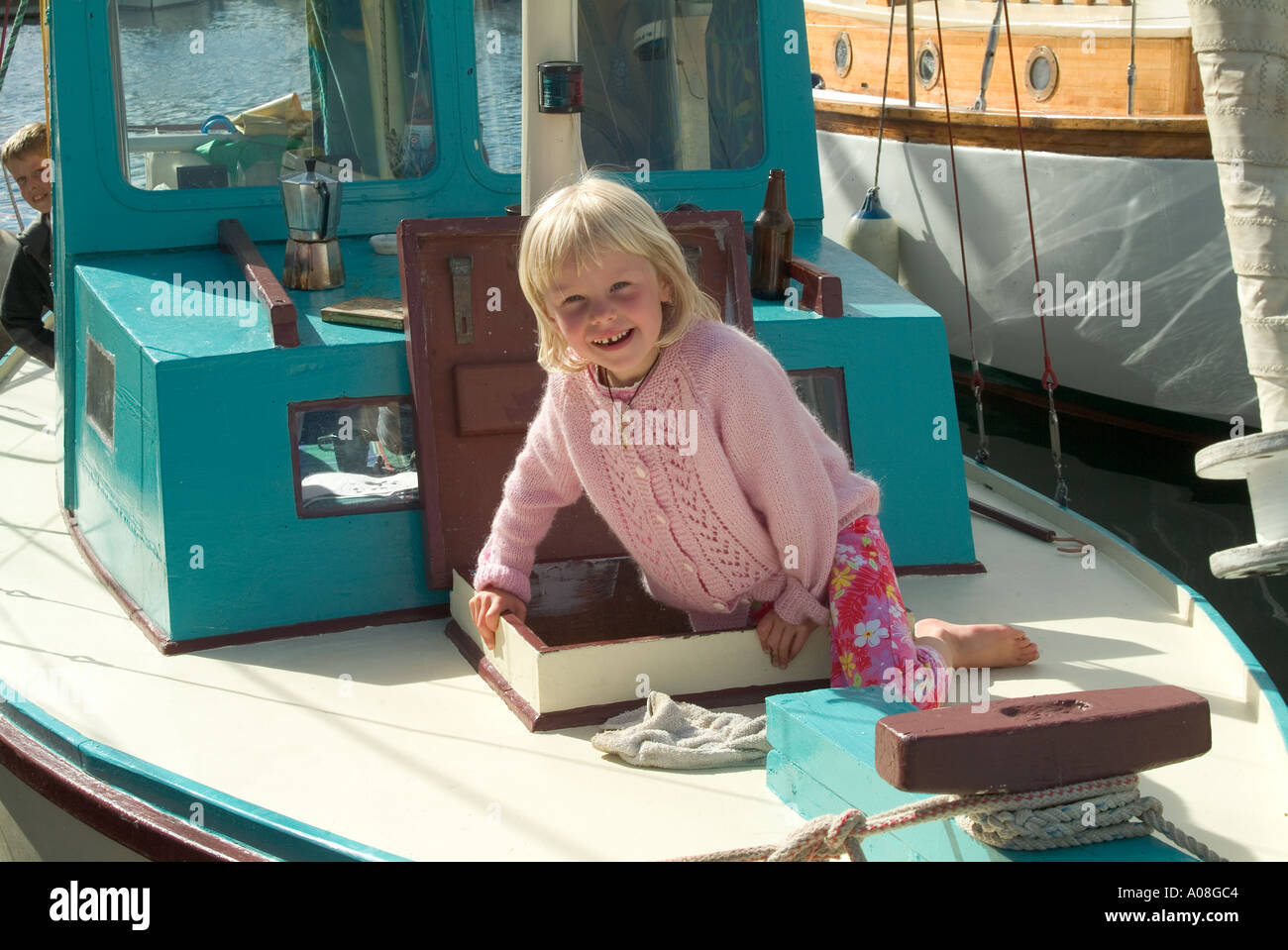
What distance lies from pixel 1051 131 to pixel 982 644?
586 cm

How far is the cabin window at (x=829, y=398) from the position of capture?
13.6 ft

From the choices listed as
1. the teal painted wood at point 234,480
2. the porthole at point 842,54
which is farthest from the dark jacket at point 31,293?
the porthole at point 842,54

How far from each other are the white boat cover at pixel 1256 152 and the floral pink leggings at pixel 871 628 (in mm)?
897

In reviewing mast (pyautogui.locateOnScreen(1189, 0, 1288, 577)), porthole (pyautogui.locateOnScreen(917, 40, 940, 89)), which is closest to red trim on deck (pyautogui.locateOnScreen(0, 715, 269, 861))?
mast (pyautogui.locateOnScreen(1189, 0, 1288, 577))

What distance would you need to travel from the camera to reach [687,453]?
3172 millimetres

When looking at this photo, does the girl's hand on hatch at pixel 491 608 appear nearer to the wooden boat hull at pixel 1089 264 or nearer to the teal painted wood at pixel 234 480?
the teal painted wood at pixel 234 480

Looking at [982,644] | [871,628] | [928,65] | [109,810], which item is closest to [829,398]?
[982,644]

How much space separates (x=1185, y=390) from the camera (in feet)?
28.4

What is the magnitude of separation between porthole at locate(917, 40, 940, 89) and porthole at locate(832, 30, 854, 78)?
75 centimetres

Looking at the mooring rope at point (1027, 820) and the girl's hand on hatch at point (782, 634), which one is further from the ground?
the girl's hand on hatch at point (782, 634)

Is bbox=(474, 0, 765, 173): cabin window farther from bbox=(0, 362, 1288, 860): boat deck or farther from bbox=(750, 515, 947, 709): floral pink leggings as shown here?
bbox=(750, 515, 947, 709): floral pink leggings

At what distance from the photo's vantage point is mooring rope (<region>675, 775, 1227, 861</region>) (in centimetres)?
233
